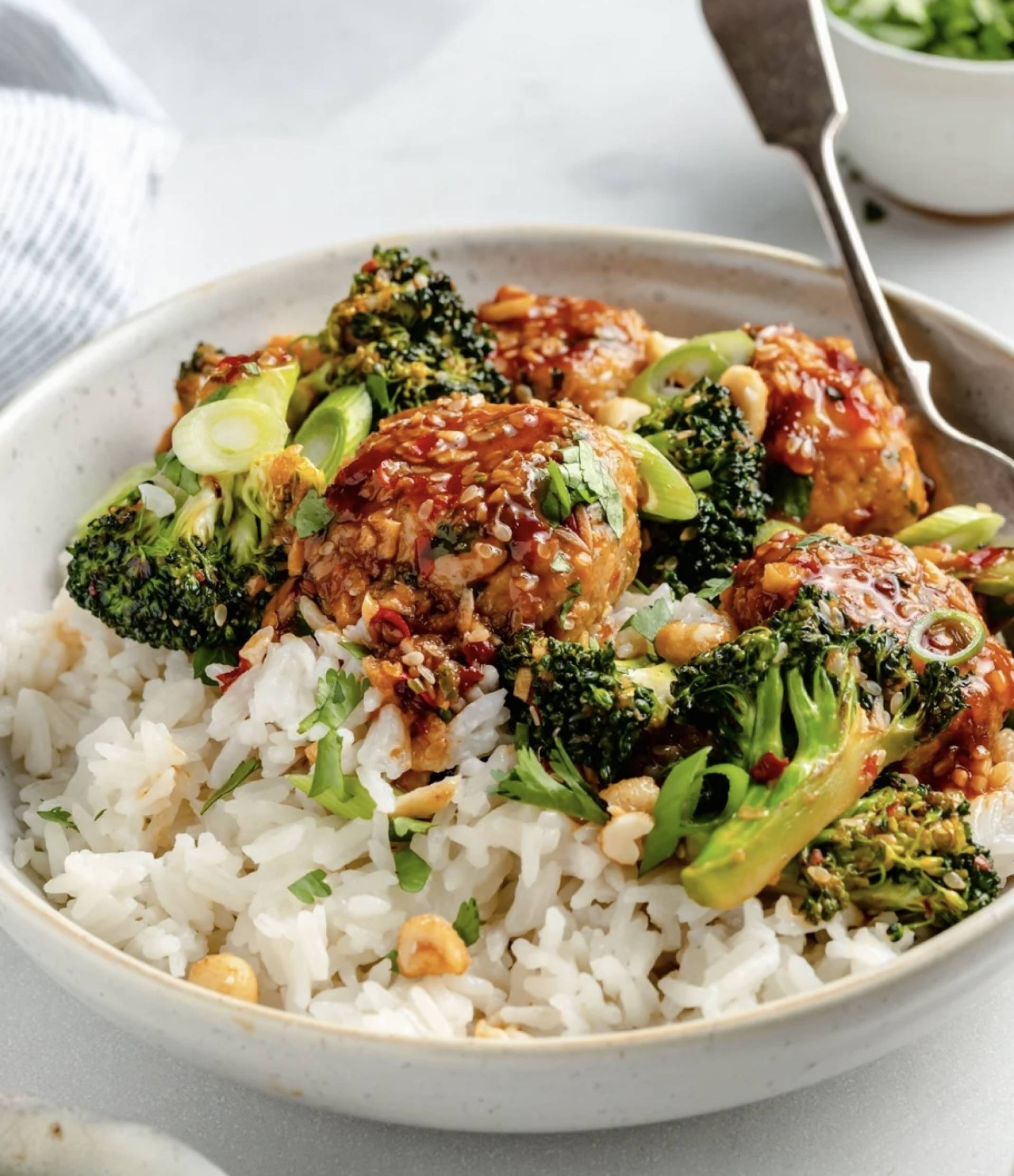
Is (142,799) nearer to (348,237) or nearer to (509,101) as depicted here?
(348,237)

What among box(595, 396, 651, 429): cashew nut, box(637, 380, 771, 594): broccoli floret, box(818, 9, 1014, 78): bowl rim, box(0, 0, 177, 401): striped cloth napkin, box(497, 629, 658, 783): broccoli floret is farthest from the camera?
box(818, 9, 1014, 78): bowl rim

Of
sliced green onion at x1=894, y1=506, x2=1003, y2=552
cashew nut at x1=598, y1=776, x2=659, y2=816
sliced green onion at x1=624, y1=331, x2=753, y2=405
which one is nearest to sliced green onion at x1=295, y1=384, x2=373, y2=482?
sliced green onion at x1=624, y1=331, x2=753, y2=405

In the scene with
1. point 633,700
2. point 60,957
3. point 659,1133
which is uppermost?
point 60,957

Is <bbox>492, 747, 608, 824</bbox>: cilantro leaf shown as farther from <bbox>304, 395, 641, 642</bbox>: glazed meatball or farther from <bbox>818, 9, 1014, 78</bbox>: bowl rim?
<bbox>818, 9, 1014, 78</bbox>: bowl rim

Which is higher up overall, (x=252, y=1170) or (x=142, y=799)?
(x=142, y=799)

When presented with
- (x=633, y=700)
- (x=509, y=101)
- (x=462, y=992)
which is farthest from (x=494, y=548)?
(x=509, y=101)

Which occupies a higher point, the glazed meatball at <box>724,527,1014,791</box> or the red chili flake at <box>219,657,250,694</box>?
the red chili flake at <box>219,657,250,694</box>

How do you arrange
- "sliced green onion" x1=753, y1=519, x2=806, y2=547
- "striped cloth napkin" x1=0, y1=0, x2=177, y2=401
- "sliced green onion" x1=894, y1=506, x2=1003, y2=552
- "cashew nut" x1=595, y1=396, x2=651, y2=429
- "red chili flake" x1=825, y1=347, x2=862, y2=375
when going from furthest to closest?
"striped cloth napkin" x1=0, y1=0, x2=177, y2=401 < "red chili flake" x1=825, y1=347, x2=862, y2=375 < "cashew nut" x1=595, y1=396, x2=651, y2=429 < "sliced green onion" x1=894, y1=506, x2=1003, y2=552 < "sliced green onion" x1=753, y1=519, x2=806, y2=547

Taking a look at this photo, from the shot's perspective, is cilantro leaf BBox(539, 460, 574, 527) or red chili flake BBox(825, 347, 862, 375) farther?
red chili flake BBox(825, 347, 862, 375)
